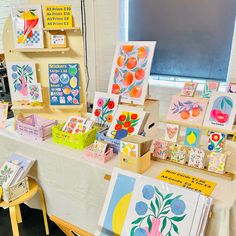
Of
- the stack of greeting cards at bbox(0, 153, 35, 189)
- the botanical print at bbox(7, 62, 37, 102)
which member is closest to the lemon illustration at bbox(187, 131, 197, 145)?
the stack of greeting cards at bbox(0, 153, 35, 189)

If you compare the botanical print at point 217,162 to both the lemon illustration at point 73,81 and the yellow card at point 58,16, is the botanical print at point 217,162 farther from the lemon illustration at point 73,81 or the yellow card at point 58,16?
the yellow card at point 58,16

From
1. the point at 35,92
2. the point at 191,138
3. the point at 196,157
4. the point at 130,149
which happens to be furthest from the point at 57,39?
the point at 196,157

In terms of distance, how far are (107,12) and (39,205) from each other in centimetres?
278

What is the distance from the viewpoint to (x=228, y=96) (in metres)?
1.48

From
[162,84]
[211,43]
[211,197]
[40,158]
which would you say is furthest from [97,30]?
[211,197]

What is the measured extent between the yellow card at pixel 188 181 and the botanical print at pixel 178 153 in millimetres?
92

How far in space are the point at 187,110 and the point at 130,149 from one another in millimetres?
453

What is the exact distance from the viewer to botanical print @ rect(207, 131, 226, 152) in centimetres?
141

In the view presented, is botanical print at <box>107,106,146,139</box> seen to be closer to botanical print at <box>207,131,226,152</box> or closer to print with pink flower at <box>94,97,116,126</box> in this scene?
print with pink flower at <box>94,97,116,126</box>

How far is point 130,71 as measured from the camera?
1.92 m

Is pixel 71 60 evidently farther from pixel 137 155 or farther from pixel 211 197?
pixel 211 197

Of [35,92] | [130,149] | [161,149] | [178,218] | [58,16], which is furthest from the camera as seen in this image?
[35,92]

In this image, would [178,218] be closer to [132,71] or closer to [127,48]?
[132,71]

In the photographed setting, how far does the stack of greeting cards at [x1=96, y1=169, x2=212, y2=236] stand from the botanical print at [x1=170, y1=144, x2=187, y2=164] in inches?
11.1
